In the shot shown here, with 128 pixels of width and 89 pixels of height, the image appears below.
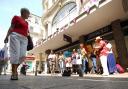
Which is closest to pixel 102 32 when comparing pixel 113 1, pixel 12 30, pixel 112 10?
pixel 112 10

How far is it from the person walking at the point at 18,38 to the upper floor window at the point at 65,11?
16002 mm

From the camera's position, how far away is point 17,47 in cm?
487

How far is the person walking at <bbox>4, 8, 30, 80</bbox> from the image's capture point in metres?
4.84

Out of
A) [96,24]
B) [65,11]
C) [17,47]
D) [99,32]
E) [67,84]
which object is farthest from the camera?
[65,11]

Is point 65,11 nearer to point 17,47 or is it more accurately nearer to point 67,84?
point 17,47

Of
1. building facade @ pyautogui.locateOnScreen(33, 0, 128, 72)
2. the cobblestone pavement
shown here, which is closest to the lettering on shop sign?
building facade @ pyautogui.locateOnScreen(33, 0, 128, 72)

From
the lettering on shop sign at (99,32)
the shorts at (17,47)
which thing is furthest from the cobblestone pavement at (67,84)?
the lettering on shop sign at (99,32)

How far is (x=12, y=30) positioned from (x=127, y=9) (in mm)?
7029

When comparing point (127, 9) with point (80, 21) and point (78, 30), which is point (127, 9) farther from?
point (78, 30)

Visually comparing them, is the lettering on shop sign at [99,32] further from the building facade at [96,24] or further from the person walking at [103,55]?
the person walking at [103,55]

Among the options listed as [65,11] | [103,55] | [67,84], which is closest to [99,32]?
[65,11]

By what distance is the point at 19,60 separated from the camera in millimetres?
4914

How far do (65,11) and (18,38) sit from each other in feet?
61.0

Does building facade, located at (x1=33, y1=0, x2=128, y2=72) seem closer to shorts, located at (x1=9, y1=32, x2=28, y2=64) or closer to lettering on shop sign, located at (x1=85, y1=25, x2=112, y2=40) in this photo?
lettering on shop sign, located at (x1=85, y1=25, x2=112, y2=40)
